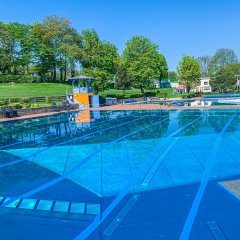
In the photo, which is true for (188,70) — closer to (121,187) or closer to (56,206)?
(121,187)

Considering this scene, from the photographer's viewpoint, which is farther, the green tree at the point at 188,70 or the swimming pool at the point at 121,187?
the green tree at the point at 188,70

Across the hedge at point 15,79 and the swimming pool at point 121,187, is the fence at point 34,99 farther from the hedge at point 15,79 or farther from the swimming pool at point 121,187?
the swimming pool at point 121,187

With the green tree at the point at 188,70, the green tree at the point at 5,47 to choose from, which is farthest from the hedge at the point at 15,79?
the green tree at the point at 188,70

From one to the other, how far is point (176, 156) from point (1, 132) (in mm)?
10901

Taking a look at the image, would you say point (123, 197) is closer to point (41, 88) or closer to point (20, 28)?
point (41, 88)

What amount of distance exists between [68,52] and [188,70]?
2049 cm

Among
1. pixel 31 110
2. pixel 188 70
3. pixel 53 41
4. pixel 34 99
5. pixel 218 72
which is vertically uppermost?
pixel 53 41

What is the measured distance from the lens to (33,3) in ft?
69.2

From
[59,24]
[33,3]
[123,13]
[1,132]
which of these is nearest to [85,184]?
[1,132]

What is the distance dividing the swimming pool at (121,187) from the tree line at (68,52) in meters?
26.9

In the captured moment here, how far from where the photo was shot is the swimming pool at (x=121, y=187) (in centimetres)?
471

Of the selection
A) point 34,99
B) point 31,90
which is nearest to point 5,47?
point 31,90

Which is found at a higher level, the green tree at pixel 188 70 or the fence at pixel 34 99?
the green tree at pixel 188 70

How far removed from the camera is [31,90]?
39594 millimetres
